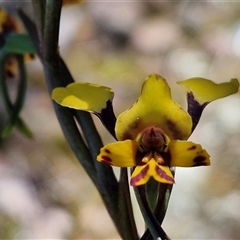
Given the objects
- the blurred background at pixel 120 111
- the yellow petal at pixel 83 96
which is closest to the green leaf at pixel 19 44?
the yellow petal at pixel 83 96

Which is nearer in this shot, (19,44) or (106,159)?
(106,159)

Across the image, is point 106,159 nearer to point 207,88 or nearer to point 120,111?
point 207,88

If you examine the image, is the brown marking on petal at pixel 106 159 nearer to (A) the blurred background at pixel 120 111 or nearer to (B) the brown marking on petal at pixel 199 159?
(B) the brown marking on petal at pixel 199 159

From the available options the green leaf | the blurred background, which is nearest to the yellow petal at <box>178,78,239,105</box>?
the green leaf

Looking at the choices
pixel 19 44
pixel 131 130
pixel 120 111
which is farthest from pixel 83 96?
pixel 120 111

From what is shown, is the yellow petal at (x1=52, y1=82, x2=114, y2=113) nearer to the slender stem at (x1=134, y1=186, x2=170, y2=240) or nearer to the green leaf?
the slender stem at (x1=134, y1=186, x2=170, y2=240)

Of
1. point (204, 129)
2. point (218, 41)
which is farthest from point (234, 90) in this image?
point (218, 41)

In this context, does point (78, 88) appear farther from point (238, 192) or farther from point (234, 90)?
point (238, 192)
